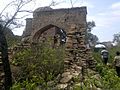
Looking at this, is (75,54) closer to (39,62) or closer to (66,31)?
(39,62)

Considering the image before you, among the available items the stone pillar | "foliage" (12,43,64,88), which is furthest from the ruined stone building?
"foliage" (12,43,64,88)

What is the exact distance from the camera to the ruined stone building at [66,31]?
12109 millimetres

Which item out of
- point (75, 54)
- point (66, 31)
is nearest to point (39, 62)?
point (75, 54)

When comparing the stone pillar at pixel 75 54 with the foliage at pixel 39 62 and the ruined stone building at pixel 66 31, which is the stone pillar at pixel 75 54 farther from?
the foliage at pixel 39 62

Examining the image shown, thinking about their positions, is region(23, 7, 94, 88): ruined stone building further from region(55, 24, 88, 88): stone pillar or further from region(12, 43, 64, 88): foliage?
region(12, 43, 64, 88): foliage

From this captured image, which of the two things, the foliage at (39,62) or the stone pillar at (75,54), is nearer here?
the stone pillar at (75,54)

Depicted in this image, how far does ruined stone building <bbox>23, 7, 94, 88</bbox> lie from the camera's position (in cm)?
1211

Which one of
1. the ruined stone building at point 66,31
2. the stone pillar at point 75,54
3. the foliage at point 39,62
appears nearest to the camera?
the stone pillar at point 75,54

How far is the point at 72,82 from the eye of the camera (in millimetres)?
10828

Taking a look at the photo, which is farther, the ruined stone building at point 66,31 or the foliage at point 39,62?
the foliage at point 39,62

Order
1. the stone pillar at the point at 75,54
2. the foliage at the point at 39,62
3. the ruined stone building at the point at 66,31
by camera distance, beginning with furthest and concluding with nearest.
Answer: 1. the foliage at the point at 39,62
2. the ruined stone building at the point at 66,31
3. the stone pillar at the point at 75,54

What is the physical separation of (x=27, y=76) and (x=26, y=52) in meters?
1.21

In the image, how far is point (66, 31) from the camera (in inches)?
1133

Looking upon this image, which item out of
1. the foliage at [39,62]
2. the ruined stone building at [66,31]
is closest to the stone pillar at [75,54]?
the ruined stone building at [66,31]
